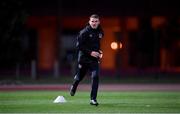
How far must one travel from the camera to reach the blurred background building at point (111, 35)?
36750mm

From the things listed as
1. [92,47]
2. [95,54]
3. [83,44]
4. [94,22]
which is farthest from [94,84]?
[94,22]

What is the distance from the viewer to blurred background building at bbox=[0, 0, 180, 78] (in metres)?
36.8

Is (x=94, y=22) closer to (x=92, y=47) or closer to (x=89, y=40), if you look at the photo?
(x=89, y=40)

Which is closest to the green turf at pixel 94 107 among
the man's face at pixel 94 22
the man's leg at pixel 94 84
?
the man's leg at pixel 94 84

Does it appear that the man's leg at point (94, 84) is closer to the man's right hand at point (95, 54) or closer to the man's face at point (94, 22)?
the man's right hand at point (95, 54)

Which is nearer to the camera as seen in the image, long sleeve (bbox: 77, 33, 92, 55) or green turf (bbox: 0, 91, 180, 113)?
green turf (bbox: 0, 91, 180, 113)


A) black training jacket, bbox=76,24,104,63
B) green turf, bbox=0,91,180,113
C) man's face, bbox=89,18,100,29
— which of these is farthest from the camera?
black training jacket, bbox=76,24,104,63

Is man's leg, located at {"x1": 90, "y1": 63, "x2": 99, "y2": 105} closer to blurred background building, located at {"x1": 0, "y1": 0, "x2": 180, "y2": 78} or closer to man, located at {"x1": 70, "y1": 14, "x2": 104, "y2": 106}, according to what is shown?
man, located at {"x1": 70, "y1": 14, "x2": 104, "y2": 106}

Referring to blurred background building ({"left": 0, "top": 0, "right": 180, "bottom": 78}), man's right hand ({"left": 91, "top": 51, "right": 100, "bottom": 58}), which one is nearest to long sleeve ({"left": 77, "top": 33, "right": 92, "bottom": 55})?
man's right hand ({"left": 91, "top": 51, "right": 100, "bottom": 58})

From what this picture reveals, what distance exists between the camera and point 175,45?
39219 mm

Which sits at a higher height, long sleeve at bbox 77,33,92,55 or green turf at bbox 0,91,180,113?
long sleeve at bbox 77,33,92,55

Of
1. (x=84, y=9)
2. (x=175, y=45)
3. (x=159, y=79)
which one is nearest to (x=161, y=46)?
(x=175, y=45)

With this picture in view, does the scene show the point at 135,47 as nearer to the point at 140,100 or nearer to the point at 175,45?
the point at 175,45

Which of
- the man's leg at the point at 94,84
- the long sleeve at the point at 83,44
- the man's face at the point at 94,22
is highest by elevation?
the man's face at the point at 94,22
